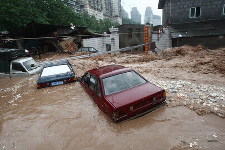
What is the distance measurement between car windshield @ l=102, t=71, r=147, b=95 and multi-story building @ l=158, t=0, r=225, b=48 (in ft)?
45.7

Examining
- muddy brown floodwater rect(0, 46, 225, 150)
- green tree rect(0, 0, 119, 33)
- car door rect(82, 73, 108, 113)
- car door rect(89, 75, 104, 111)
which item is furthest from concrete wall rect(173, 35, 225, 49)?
green tree rect(0, 0, 119, 33)

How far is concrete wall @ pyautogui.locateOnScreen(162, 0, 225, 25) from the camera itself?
17.7 metres

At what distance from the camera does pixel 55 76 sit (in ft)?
23.3

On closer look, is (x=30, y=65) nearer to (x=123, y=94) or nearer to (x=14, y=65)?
(x=14, y=65)

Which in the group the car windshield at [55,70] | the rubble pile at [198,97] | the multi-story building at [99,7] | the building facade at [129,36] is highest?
the multi-story building at [99,7]

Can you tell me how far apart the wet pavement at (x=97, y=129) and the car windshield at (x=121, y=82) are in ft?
2.79

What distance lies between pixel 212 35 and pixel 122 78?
17074 mm

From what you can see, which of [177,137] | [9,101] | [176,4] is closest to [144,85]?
[177,137]

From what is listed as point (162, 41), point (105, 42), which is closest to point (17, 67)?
point (162, 41)

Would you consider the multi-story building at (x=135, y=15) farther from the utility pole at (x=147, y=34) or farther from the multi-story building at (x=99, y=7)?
the utility pole at (x=147, y=34)

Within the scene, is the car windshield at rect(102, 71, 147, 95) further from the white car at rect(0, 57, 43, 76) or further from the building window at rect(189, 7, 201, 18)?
the building window at rect(189, 7, 201, 18)

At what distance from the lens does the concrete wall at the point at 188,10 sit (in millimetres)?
17734

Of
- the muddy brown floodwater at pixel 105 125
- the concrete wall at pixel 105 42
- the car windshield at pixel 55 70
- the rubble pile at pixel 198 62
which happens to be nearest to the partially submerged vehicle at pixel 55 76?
the car windshield at pixel 55 70

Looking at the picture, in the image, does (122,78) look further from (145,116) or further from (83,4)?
(83,4)
